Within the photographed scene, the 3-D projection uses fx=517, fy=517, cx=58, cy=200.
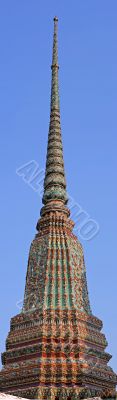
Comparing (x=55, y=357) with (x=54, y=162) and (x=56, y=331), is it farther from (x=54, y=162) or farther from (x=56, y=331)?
(x=54, y=162)

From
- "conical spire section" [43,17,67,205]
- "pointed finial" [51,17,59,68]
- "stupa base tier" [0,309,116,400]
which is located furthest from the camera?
"pointed finial" [51,17,59,68]

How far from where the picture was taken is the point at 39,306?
1112 inches

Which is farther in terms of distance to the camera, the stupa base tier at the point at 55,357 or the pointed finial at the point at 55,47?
the pointed finial at the point at 55,47

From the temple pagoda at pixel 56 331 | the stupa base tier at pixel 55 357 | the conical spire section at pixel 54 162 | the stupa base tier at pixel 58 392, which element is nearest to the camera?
the stupa base tier at pixel 58 392

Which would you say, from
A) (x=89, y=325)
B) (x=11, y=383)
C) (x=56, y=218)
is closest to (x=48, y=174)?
(x=56, y=218)

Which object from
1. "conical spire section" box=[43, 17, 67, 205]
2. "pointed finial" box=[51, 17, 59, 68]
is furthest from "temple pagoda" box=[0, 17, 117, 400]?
"pointed finial" box=[51, 17, 59, 68]

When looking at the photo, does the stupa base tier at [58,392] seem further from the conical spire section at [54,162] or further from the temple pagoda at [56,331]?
the conical spire section at [54,162]

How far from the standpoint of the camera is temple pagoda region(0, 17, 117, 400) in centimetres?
2489

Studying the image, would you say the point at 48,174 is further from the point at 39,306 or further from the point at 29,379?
the point at 29,379

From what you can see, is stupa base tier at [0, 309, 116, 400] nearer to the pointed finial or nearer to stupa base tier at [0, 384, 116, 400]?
stupa base tier at [0, 384, 116, 400]

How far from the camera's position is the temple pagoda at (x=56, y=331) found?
24.9m

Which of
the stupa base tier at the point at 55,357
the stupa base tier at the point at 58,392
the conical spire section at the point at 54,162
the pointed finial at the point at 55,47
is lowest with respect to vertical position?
the stupa base tier at the point at 58,392

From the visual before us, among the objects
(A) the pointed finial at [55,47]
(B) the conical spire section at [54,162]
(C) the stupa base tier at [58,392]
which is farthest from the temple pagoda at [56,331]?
(A) the pointed finial at [55,47]

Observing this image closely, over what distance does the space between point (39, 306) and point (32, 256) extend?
4.42 metres
